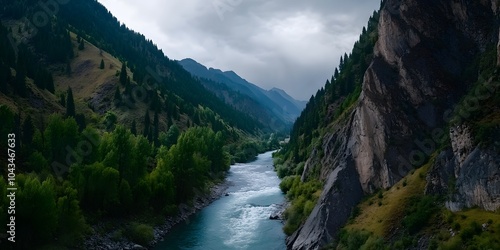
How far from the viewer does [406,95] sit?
153 feet

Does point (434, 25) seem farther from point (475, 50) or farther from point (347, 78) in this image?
point (347, 78)

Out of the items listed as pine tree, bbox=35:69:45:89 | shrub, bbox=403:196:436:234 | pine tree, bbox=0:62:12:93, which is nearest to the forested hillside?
shrub, bbox=403:196:436:234

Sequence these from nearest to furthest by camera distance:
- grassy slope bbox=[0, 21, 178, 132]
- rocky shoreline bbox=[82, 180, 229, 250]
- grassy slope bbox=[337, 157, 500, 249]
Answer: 1. grassy slope bbox=[337, 157, 500, 249]
2. rocky shoreline bbox=[82, 180, 229, 250]
3. grassy slope bbox=[0, 21, 178, 132]

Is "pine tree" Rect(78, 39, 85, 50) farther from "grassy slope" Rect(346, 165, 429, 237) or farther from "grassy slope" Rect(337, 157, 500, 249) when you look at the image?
"grassy slope" Rect(346, 165, 429, 237)

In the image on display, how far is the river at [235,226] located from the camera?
164 feet

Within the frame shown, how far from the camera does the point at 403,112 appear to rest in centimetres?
4584

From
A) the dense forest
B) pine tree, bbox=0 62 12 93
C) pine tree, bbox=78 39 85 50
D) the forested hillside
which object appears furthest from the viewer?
pine tree, bbox=78 39 85 50

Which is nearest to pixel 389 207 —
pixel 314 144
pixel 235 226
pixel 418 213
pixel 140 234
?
pixel 418 213

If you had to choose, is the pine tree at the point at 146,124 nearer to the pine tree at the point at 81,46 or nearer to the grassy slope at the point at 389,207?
the pine tree at the point at 81,46

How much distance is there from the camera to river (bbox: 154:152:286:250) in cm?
5006

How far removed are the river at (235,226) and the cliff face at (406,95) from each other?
5.94m

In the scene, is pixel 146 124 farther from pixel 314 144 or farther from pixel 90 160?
pixel 90 160

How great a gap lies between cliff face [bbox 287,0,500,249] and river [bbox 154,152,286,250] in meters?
5.94

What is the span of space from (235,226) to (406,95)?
3034 centimetres
